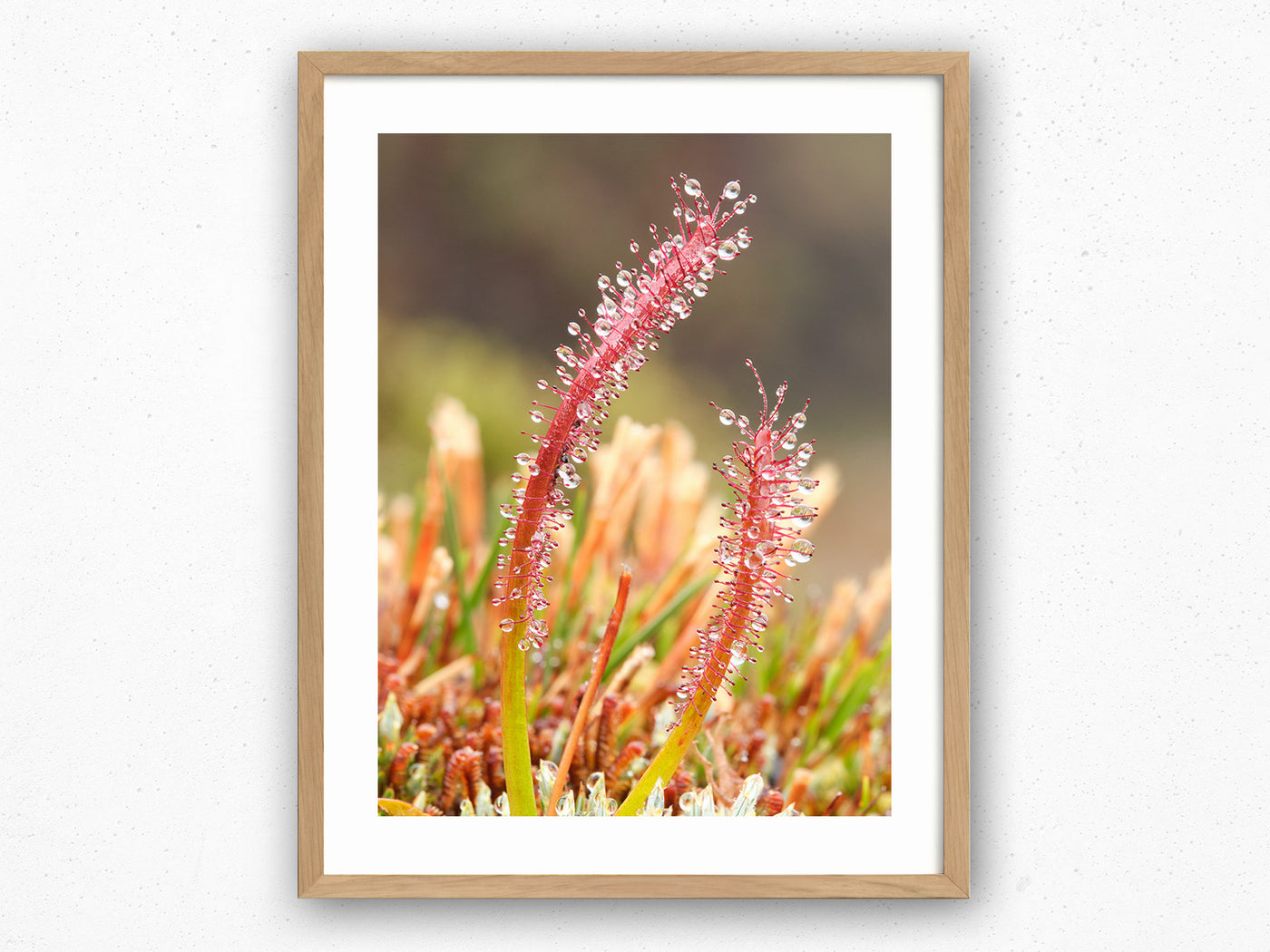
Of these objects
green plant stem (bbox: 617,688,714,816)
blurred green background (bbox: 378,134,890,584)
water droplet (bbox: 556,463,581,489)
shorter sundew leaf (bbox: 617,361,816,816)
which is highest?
blurred green background (bbox: 378,134,890,584)

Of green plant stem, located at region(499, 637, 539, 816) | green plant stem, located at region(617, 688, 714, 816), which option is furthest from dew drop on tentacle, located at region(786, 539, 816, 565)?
green plant stem, located at region(499, 637, 539, 816)

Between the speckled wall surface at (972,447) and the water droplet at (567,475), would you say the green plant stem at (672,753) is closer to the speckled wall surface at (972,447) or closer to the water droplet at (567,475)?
the speckled wall surface at (972,447)

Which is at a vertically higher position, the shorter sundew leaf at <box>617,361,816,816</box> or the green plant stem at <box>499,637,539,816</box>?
the shorter sundew leaf at <box>617,361,816,816</box>

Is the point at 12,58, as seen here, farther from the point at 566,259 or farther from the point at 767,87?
the point at 767,87

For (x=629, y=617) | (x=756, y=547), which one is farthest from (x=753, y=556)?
(x=629, y=617)

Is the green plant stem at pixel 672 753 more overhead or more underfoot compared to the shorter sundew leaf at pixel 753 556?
more underfoot

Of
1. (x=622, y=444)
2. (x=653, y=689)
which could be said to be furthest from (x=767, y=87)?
(x=653, y=689)

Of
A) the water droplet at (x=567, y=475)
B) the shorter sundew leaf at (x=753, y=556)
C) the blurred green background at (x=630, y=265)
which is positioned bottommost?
the shorter sundew leaf at (x=753, y=556)

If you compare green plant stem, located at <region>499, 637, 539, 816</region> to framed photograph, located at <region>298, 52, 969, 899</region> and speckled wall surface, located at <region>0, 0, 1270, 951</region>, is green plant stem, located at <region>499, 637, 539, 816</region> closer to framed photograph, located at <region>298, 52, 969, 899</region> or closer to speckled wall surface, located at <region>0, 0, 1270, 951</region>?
framed photograph, located at <region>298, 52, 969, 899</region>

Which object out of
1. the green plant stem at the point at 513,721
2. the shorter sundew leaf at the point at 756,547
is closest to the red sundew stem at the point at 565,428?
the green plant stem at the point at 513,721
